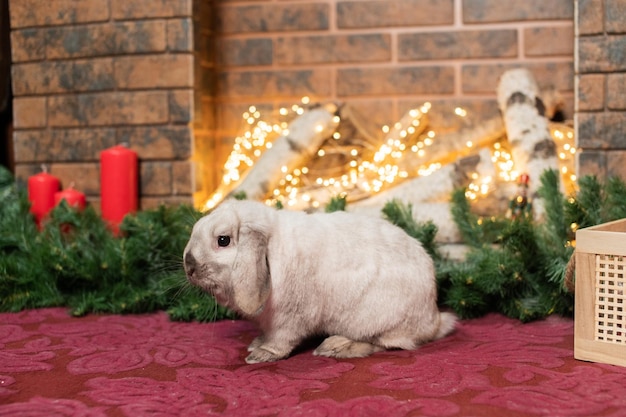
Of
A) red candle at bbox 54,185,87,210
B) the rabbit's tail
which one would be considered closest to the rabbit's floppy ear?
the rabbit's tail

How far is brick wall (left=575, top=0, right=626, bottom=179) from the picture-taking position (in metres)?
2.42

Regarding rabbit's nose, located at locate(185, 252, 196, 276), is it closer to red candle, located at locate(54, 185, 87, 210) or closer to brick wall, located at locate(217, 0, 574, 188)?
red candle, located at locate(54, 185, 87, 210)

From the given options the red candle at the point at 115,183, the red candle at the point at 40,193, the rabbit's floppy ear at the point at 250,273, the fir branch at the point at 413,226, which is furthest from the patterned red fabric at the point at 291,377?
the red candle at the point at 40,193

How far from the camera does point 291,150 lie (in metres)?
2.85

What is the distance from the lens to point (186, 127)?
2.85 metres

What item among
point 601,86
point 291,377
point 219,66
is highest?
point 219,66

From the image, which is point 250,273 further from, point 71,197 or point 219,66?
point 219,66

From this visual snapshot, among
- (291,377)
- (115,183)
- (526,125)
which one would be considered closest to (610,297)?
(291,377)

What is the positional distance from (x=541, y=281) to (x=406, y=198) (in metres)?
0.70

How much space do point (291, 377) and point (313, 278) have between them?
26 centimetres

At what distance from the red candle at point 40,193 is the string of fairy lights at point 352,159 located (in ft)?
2.24

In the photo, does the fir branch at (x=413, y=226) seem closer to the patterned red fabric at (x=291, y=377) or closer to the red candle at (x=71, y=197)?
the patterned red fabric at (x=291, y=377)

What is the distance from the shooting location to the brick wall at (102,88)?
284 cm

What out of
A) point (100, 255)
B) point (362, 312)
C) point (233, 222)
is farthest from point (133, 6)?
point (362, 312)
